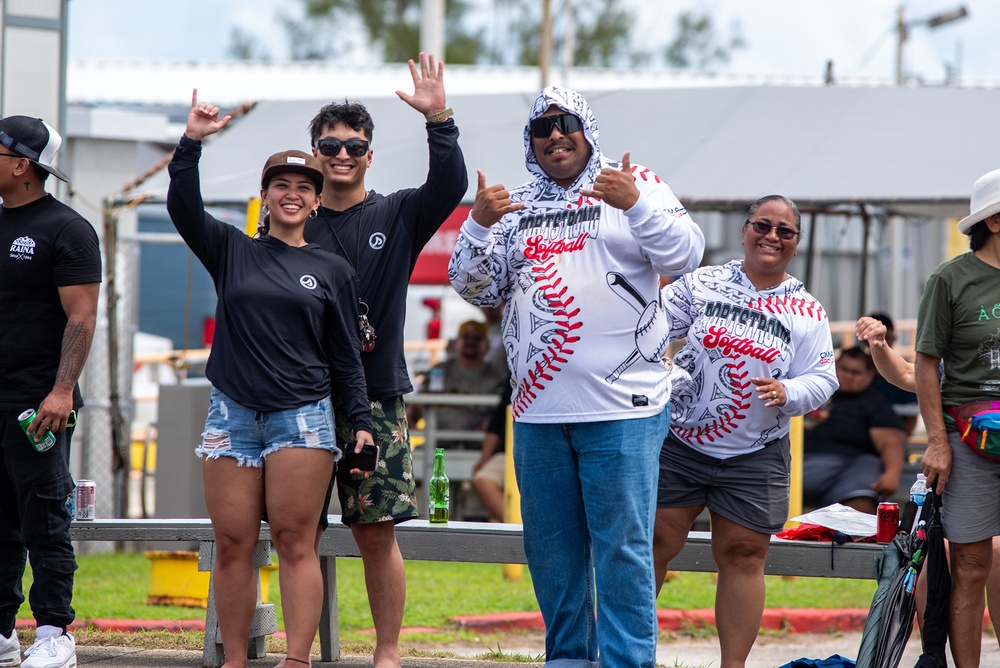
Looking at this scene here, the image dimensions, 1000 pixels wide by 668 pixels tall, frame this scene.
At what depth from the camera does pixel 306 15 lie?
43.4 metres

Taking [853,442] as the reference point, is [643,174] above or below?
above

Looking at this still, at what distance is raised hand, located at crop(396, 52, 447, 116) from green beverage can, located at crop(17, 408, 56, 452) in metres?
1.83

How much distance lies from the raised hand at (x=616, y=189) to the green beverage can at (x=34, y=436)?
2270 millimetres

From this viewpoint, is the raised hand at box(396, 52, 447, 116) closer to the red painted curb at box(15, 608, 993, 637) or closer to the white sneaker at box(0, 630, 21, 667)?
the white sneaker at box(0, 630, 21, 667)

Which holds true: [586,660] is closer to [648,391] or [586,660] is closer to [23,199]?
[648,391]

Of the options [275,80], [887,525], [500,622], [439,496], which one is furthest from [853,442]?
[275,80]

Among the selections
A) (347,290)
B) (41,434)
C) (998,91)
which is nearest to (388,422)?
(347,290)

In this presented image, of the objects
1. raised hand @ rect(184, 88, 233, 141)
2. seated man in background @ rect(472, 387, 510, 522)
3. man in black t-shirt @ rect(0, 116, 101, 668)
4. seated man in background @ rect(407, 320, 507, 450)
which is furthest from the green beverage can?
seated man in background @ rect(407, 320, 507, 450)

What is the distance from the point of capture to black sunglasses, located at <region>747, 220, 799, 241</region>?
4777 millimetres

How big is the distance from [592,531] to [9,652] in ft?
7.94

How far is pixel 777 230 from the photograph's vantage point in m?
4.78

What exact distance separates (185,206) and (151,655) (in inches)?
84.8

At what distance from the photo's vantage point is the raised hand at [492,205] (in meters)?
4.11

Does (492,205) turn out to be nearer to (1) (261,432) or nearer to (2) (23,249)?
(1) (261,432)
